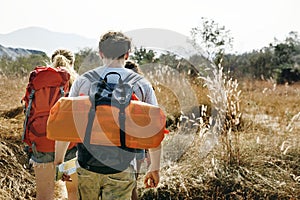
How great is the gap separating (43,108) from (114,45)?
90 cm

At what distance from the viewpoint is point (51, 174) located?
329 centimetres

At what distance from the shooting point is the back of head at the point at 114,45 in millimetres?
2387

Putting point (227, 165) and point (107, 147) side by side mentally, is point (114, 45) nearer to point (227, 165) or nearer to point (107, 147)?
point (107, 147)

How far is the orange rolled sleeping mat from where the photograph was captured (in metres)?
2.18

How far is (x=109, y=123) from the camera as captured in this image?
218 centimetres

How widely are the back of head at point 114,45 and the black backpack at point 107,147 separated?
0.14 metres

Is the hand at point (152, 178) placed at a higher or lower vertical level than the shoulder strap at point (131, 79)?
lower

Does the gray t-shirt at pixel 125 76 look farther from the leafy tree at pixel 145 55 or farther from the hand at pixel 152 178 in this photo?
the leafy tree at pixel 145 55

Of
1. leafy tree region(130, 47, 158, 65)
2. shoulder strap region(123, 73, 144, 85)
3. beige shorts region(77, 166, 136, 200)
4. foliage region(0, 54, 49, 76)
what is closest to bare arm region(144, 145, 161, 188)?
beige shorts region(77, 166, 136, 200)

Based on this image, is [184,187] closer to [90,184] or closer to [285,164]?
[285,164]

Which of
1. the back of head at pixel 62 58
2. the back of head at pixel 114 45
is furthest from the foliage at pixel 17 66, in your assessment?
the back of head at pixel 114 45

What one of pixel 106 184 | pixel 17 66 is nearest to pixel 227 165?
pixel 106 184

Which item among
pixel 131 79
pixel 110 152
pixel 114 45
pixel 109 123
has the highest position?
pixel 114 45

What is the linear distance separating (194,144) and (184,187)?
1.01m
